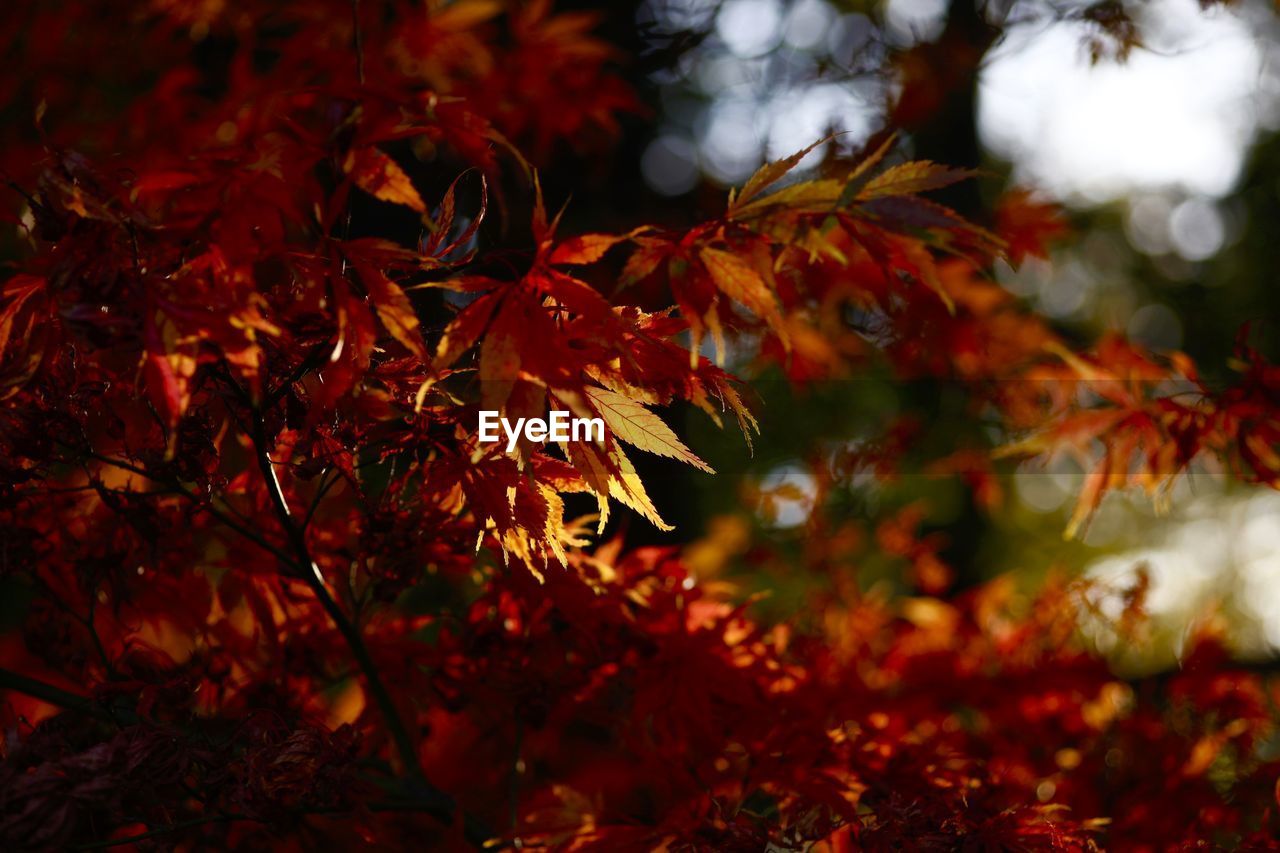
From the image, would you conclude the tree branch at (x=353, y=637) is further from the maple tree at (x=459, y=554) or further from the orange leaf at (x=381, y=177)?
the orange leaf at (x=381, y=177)

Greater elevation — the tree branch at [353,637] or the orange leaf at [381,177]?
the orange leaf at [381,177]

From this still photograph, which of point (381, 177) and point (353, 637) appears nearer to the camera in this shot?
point (381, 177)

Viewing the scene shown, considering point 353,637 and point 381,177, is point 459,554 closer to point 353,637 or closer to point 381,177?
point 353,637

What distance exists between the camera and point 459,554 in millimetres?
1372

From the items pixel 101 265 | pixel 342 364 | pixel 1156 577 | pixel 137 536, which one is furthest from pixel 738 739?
pixel 1156 577

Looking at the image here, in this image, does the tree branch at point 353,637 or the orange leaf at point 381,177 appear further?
the tree branch at point 353,637

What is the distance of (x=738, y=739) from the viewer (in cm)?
135

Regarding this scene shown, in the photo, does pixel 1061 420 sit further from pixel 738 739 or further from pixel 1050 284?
pixel 1050 284

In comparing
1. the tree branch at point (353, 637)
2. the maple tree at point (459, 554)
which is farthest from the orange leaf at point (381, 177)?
the tree branch at point (353, 637)

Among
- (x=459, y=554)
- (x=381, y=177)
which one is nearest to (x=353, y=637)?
(x=459, y=554)

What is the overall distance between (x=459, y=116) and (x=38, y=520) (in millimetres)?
912

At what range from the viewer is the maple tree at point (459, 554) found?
0.91m

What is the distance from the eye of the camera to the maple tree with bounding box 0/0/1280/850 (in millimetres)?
911

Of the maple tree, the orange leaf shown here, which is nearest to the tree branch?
the maple tree
